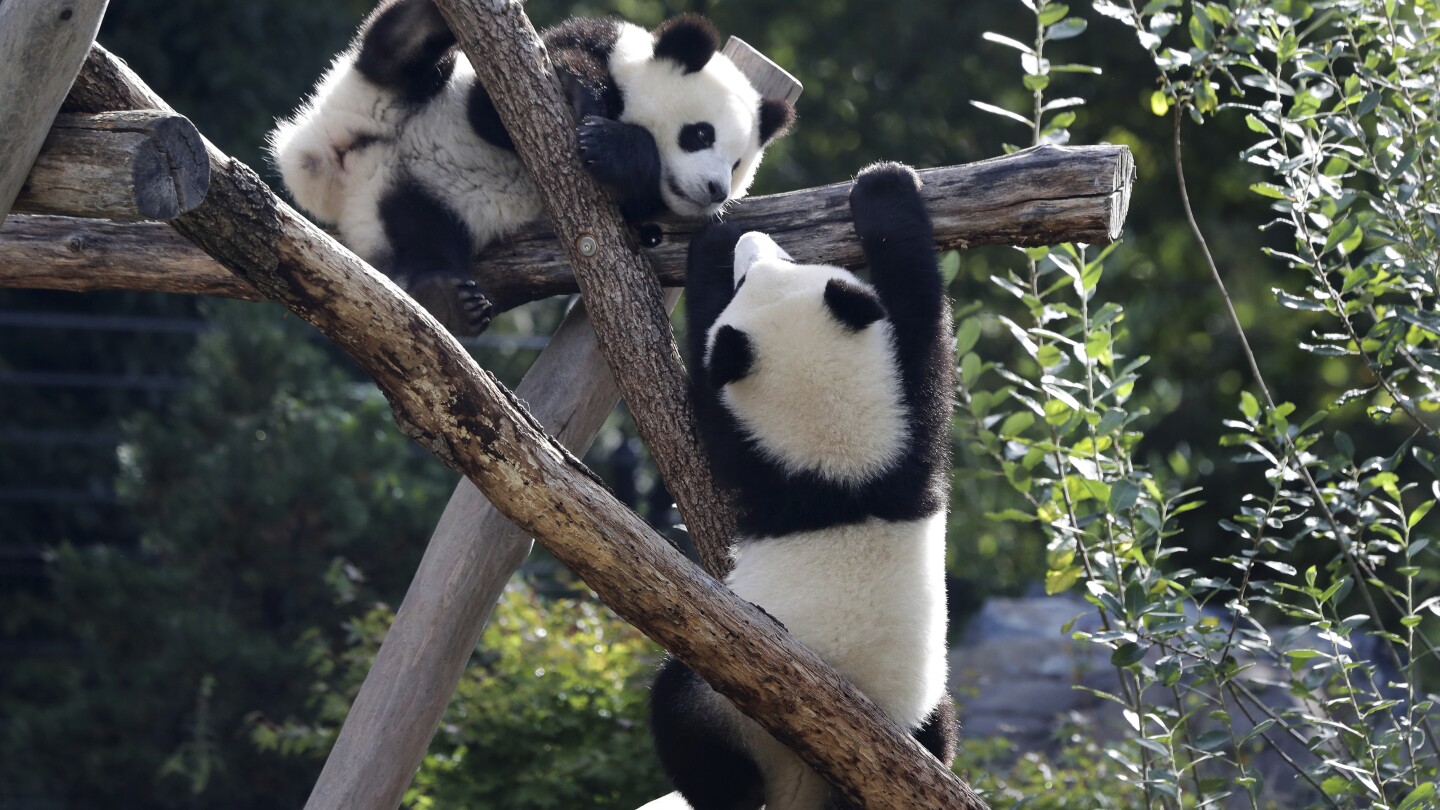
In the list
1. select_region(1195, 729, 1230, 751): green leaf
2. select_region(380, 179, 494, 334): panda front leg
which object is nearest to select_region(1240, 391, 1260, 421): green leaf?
select_region(1195, 729, 1230, 751): green leaf

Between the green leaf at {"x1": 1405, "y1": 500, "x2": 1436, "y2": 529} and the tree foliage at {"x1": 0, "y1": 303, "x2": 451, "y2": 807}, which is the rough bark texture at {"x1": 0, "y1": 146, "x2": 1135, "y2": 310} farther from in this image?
the tree foliage at {"x1": 0, "y1": 303, "x2": 451, "y2": 807}

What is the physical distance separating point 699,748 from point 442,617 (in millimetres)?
780

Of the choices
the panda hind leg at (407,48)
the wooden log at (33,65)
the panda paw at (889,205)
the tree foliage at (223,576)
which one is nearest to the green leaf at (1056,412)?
the panda paw at (889,205)

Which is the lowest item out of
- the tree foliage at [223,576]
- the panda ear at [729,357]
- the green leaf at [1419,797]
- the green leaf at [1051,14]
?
the tree foliage at [223,576]

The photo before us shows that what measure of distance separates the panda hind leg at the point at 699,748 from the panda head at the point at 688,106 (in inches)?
44.7

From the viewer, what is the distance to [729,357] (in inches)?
109

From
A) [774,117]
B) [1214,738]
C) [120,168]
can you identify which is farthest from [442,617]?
[1214,738]

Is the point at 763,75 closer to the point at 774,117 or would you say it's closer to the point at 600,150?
the point at 774,117

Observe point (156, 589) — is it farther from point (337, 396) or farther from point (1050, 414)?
point (1050, 414)

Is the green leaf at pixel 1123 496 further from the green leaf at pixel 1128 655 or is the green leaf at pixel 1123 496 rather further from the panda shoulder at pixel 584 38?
the panda shoulder at pixel 584 38

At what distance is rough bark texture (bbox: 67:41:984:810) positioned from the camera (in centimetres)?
210

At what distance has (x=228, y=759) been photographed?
566 cm

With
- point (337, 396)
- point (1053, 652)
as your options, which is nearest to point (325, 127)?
point (337, 396)

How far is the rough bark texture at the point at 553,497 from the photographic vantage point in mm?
2102
